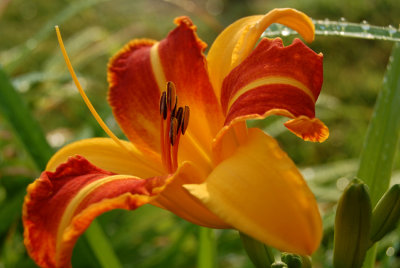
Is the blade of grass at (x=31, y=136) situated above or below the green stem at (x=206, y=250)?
above

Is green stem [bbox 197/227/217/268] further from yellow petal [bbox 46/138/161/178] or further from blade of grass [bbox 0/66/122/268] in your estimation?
yellow petal [bbox 46/138/161/178]

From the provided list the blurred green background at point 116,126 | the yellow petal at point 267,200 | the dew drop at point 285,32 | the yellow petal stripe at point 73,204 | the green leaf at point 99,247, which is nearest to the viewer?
the yellow petal at point 267,200

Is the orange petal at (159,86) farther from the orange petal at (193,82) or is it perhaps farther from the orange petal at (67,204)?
the orange petal at (67,204)

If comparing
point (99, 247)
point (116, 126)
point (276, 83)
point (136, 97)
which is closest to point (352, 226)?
point (276, 83)

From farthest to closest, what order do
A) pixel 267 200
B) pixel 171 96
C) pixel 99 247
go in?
pixel 99 247, pixel 171 96, pixel 267 200

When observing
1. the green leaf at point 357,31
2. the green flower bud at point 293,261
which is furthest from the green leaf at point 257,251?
the green leaf at point 357,31

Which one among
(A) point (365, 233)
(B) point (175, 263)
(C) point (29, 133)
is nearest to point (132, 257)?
(B) point (175, 263)

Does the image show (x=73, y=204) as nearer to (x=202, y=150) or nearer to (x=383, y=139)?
(x=202, y=150)
